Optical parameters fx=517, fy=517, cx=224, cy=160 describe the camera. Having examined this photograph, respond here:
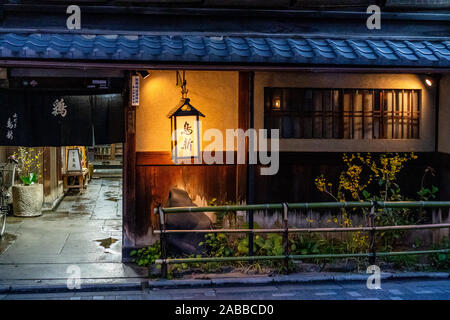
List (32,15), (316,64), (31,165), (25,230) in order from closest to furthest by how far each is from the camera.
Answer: (316,64) → (32,15) → (25,230) → (31,165)

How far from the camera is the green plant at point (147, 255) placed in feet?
33.5

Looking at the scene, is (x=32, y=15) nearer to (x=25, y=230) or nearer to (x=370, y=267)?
(x=25, y=230)

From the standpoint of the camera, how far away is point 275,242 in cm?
1034

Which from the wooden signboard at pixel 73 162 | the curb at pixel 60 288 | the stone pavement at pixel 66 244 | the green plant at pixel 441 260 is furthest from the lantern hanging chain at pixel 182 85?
the wooden signboard at pixel 73 162

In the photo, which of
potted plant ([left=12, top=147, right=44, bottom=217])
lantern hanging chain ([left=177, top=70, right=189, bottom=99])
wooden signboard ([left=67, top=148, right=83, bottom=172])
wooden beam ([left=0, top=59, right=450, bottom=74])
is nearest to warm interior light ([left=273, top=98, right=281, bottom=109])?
wooden beam ([left=0, top=59, right=450, bottom=74])

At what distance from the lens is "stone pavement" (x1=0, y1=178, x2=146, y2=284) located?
9781mm

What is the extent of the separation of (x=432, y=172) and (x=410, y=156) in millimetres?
601

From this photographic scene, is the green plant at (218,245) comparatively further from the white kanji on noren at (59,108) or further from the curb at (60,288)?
the white kanji on noren at (59,108)

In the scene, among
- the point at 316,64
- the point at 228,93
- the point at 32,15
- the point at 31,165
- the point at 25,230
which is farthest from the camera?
the point at 31,165

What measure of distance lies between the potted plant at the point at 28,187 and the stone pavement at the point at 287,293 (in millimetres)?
6473

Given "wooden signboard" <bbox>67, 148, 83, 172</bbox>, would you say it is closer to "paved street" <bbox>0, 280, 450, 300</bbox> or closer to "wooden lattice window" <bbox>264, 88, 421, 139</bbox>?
"wooden lattice window" <bbox>264, 88, 421, 139</bbox>

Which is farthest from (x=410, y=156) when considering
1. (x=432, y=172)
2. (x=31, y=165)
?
(x=31, y=165)

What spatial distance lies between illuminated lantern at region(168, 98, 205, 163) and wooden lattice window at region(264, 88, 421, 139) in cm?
187
